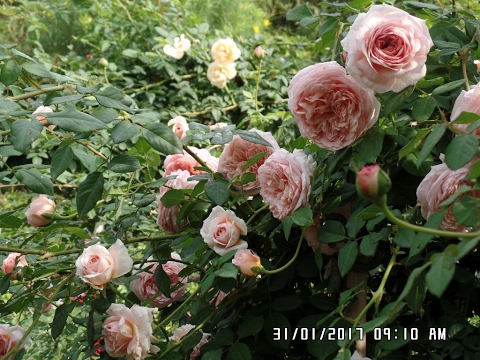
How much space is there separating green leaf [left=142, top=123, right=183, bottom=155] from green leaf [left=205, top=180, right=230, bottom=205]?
99 millimetres

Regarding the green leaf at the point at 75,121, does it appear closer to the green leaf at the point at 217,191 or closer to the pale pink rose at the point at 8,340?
the green leaf at the point at 217,191

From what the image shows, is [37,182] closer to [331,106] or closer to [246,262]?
[246,262]

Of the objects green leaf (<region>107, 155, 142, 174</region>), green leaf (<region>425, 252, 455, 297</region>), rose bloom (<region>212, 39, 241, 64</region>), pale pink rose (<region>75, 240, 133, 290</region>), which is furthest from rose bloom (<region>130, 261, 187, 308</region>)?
rose bloom (<region>212, 39, 241, 64</region>)

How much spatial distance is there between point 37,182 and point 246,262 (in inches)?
14.9

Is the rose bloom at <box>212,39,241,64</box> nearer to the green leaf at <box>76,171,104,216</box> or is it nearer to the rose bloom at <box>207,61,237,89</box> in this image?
the rose bloom at <box>207,61,237,89</box>

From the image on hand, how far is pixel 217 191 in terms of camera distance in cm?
95

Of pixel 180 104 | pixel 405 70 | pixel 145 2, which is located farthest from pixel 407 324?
pixel 145 2

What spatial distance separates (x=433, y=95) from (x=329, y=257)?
274 mm

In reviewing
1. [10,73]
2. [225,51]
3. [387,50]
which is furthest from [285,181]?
[225,51]

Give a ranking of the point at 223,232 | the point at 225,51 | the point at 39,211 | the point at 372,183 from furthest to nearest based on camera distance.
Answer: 1. the point at 225,51
2. the point at 39,211
3. the point at 223,232
4. the point at 372,183

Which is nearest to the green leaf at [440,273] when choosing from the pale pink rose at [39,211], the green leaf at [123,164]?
the green leaf at [123,164]

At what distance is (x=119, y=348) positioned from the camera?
3.15ft

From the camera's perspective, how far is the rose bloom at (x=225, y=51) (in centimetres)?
300

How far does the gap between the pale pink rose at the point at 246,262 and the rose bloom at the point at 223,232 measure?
0.13 feet
